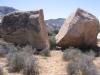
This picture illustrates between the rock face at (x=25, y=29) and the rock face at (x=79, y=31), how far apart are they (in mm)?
2498

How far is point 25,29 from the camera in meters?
17.0

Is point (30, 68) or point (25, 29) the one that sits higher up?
point (25, 29)

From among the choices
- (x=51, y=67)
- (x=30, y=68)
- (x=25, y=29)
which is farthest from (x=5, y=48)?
(x=30, y=68)

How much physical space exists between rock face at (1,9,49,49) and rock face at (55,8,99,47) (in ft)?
8.20

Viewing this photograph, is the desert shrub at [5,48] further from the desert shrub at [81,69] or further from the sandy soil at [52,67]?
the desert shrub at [81,69]

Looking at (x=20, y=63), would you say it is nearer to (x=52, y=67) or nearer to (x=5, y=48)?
(x=52, y=67)

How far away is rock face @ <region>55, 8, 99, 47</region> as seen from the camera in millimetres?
19375

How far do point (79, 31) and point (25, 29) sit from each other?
4556 mm

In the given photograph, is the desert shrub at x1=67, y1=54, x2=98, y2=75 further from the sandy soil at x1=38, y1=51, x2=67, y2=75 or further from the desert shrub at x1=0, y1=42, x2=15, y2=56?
the desert shrub at x1=0, y1=42, x2=15, y2=56

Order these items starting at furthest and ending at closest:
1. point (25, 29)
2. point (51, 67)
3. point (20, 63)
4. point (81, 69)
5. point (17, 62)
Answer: point (25, 29) → point (51, 67) → point (17, 62) → point (20, 63) → point (81, 69)

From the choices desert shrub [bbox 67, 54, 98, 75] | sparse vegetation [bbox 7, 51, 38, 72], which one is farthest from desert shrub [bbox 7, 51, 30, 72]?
desert shrub [bbox 67, 54, 98, 75]

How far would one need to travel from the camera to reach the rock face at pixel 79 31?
19375 mm

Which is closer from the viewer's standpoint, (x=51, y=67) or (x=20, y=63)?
(x=20, y=63)

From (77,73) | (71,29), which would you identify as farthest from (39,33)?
(77,73)
